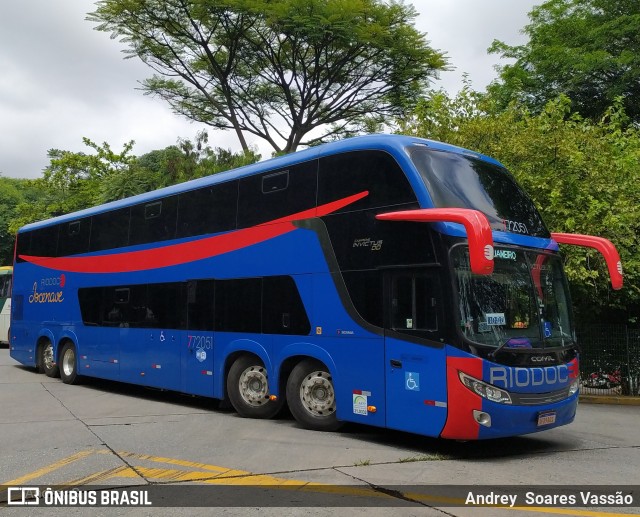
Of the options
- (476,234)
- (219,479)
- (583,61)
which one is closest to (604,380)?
(476,234)

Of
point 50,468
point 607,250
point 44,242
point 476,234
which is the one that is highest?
point 44,242

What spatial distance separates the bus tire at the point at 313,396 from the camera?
9.22 m

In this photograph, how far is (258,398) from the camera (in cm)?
1038

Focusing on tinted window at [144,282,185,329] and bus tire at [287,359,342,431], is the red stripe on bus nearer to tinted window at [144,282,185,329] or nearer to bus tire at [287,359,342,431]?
tinted window at [144,282,185,329]

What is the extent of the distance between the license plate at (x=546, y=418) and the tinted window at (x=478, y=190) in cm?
225

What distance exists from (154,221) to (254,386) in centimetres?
403

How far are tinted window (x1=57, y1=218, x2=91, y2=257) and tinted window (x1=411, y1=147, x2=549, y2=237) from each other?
8855mm

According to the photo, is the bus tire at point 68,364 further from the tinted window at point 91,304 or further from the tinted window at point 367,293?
the tinted window at point 367,293

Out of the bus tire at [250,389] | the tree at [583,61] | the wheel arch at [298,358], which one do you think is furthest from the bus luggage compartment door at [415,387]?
the tree at [583,61]

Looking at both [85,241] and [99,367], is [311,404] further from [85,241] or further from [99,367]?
[85,241]

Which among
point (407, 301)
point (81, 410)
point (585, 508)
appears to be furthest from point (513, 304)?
point (81, 410)

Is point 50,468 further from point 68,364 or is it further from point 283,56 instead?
point 283,56

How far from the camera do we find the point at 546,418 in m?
7.99

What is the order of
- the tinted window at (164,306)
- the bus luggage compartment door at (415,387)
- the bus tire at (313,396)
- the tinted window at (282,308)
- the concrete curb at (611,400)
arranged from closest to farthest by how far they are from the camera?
the bus luggage compartment door at (415,387) → the bus tire at (313,396) → the tinted window at (282,308) → the tinted window at (164,306) → the concrete curb at (611,400)
